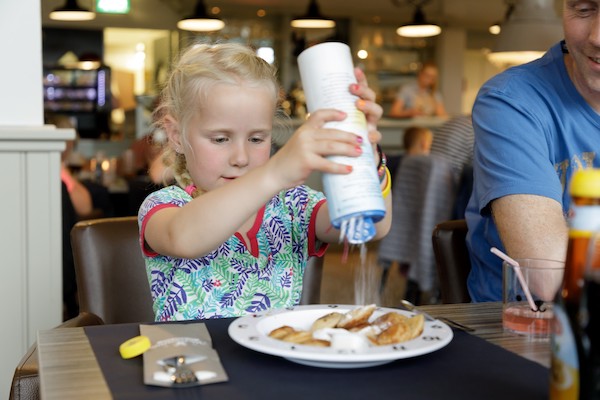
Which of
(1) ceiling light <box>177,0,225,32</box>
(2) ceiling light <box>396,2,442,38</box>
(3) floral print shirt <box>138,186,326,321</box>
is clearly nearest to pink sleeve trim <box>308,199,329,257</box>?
(3) floral print shirt <box>138,186,326,321</box>

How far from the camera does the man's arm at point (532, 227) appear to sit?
1.32m

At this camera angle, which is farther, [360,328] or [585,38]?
[585,38]

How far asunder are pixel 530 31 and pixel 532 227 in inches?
132

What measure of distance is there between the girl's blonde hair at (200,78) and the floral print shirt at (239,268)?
124 millimetres

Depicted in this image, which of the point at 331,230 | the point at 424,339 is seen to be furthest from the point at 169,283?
the point at 424,339

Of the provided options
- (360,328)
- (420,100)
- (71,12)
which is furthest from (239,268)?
(420,100)

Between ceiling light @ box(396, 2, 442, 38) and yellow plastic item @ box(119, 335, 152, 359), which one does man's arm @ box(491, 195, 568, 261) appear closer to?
yellow plastic item @ box(119, 335, 152, 359)

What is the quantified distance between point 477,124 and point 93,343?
89 centimetres

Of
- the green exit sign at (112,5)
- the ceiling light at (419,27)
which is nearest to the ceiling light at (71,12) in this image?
the green exit sign at (112,5)

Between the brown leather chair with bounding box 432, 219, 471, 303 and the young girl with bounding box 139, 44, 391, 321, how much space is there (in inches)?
9.0

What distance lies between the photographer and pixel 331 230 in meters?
1.45

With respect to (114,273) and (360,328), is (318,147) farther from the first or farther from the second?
(114,273)

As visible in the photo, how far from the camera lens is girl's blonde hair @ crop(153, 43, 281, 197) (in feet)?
4.58

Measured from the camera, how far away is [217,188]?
3.99ft
